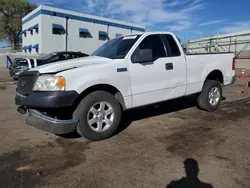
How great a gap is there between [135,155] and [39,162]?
1.38m

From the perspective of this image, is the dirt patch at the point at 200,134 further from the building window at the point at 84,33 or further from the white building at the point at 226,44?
the building window at the point at 84,33

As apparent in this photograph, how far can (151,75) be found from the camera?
4461 mm

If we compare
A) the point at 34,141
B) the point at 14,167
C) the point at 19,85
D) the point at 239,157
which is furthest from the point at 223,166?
the point at 19,85

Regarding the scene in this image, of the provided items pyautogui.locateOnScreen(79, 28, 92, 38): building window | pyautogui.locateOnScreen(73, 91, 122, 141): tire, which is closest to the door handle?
pyautogui.locateOnScreen(73, 91, 122, 141): tire

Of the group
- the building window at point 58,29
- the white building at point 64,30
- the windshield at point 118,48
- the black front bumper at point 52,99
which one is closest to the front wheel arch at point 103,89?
the black front bumper at point 52,99

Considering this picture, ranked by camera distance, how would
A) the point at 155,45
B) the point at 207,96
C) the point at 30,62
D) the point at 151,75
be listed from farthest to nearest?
the point at 30,62 < the point at 207,96 < the point at 155,45 < the point at 151,75

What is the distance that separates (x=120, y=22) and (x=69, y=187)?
39917 millimetres

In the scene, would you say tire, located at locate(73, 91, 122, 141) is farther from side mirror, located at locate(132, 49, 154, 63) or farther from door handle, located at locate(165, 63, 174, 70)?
door handle, located at locate(165, 63, 174, 70)

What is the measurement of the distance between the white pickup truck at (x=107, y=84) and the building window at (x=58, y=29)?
29.3 metres

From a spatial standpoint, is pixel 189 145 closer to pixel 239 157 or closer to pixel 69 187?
pixel 239 157

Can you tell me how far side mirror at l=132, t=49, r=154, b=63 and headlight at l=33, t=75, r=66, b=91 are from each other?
1.44 m

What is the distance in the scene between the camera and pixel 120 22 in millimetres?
40094

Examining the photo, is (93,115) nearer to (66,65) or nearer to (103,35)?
(66,65)

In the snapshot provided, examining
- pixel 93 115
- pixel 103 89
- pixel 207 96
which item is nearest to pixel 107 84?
pixel 103 89
